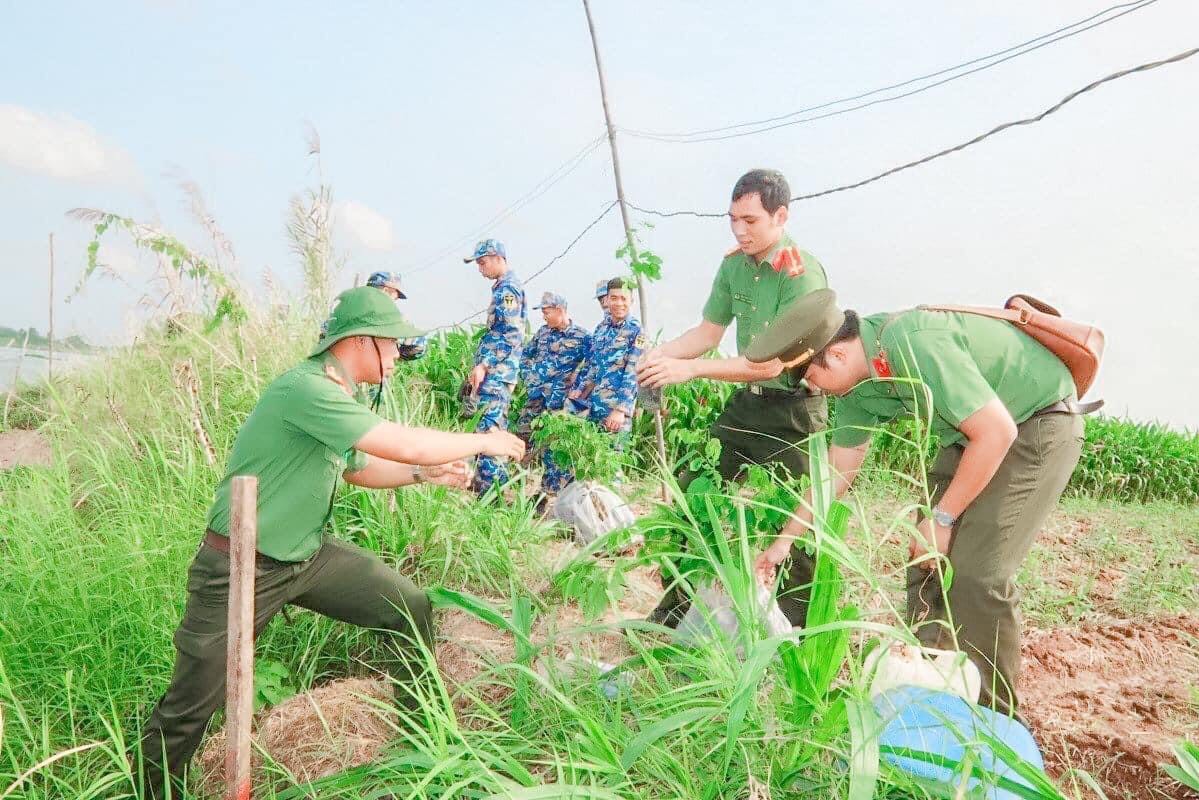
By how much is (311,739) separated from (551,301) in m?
5.26

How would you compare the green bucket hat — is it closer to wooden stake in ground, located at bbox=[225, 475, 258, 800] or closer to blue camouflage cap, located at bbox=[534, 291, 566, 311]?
wooden stake in ground, located at bbox=[225, 475, 258, 800]

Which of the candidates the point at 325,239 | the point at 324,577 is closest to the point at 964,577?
the point at 324,577

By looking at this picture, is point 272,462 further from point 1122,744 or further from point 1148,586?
point 1148,586

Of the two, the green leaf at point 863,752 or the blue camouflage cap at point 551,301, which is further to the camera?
the blue camouflage cap at point 551,301

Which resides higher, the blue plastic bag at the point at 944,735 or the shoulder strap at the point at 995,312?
the shoulder strap at the point at 995,312

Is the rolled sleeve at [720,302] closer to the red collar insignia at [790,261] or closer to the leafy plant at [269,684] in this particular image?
the red collar insignia at [790,261]

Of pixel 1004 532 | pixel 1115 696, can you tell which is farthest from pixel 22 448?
pixel 1115 696

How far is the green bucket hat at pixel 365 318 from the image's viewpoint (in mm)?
2775

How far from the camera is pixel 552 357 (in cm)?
762

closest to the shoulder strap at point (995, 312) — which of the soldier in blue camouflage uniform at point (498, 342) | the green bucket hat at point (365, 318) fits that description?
the green bucket hat at point (365, 318)

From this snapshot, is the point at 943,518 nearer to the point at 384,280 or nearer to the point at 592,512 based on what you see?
the point at 592,512

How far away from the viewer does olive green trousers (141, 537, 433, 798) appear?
8.67 ft

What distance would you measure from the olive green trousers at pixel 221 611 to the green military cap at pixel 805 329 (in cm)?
147

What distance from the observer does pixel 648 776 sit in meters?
2.18
